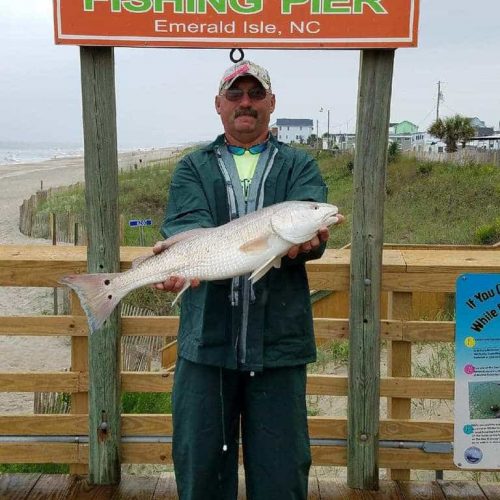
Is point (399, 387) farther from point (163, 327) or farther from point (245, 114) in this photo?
point (245, 114)

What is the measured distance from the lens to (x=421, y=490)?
363 cm

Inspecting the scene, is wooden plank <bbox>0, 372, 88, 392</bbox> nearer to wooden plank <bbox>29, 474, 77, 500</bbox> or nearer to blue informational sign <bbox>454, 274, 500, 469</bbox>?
wooden plank <bbox>29, 474, 77, 500</bbox>

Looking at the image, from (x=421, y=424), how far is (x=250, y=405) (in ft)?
4.03

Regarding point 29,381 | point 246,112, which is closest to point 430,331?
point 246,112

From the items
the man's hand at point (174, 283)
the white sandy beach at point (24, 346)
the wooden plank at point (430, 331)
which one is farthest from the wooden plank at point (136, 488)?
the white sandy beach at point (24, 346)

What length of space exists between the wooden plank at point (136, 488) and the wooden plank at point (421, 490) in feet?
4.50

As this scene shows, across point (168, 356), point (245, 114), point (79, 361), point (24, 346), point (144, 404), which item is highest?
point (245, 114)

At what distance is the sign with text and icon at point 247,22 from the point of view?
3.22 meters

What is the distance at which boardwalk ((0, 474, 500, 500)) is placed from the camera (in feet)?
11.7

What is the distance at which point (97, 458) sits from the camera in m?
3.66

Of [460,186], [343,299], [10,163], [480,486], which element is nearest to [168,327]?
[480,486]

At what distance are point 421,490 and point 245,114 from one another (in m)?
2.25

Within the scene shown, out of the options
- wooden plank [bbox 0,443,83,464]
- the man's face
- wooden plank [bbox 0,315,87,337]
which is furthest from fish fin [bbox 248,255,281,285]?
wooden plank [bbox 0,443,83,464]

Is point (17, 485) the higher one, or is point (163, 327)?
point (163, 327)
